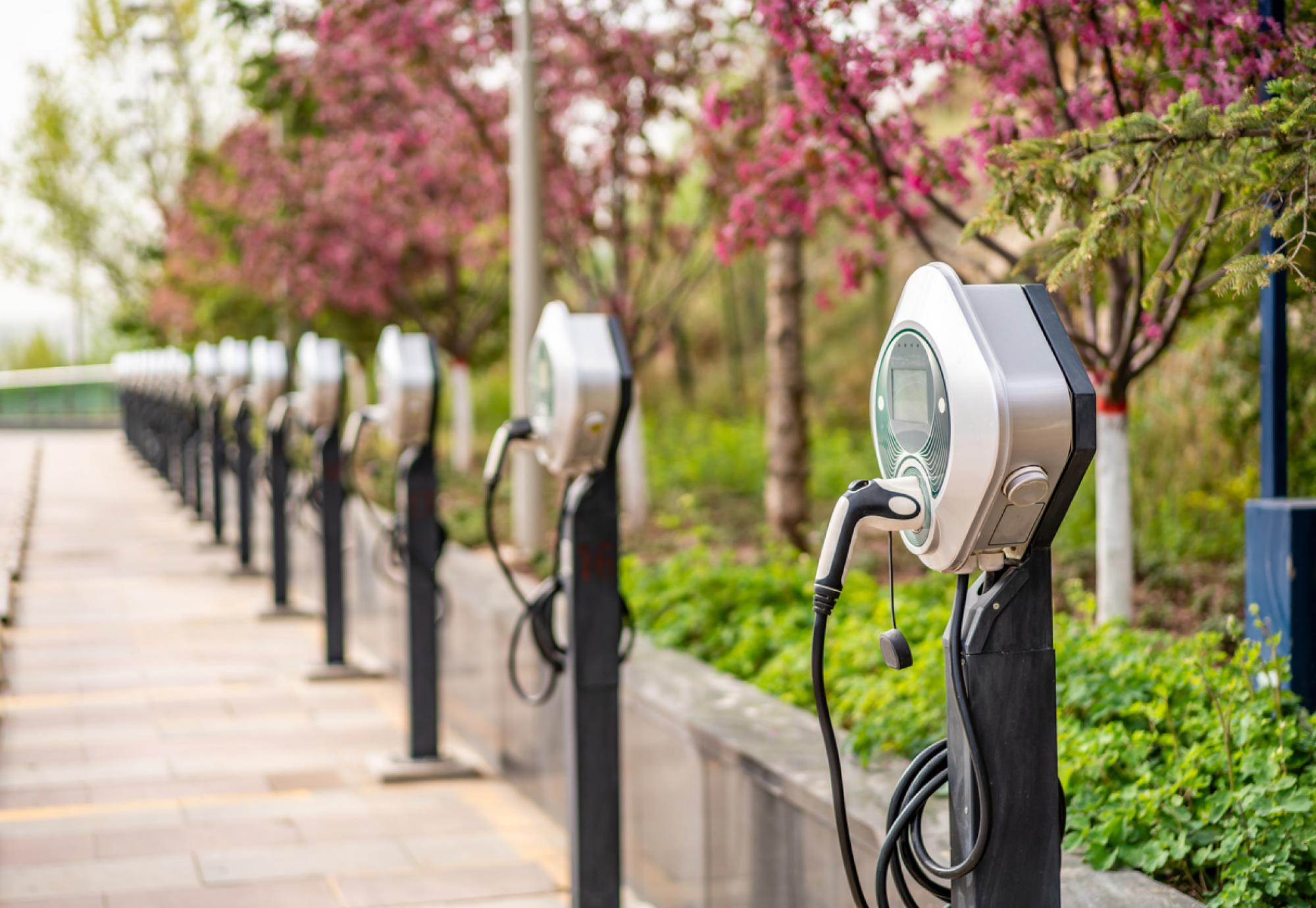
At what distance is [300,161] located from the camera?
1373 cm

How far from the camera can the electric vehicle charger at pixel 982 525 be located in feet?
Answer: 6.17

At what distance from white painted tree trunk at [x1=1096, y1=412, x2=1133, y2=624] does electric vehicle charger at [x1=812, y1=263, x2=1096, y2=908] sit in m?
2.55

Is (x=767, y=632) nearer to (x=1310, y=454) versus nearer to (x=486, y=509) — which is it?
(x=486, y=509)

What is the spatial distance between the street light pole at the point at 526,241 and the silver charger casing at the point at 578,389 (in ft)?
13.2

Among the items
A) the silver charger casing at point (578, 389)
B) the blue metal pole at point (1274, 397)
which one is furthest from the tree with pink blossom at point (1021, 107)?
the silver charger casing at point (578, 389)

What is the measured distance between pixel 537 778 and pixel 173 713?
2.48m

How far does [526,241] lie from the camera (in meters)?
8.02

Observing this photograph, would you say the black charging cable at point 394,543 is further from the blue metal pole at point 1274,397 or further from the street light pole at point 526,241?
the blue metal pole at point 1274,397

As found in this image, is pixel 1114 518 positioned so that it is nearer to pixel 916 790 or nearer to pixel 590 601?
pixel 590 601

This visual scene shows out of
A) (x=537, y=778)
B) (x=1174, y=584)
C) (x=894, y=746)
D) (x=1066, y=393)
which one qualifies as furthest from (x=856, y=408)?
(x=1066, y=393)

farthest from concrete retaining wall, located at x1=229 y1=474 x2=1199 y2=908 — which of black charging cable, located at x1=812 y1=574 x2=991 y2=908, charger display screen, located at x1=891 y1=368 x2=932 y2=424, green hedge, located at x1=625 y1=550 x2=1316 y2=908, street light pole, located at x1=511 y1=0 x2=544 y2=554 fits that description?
street light pole, located at x1=511 y1=0 x2=544 y2=554

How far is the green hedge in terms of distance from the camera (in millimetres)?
2609

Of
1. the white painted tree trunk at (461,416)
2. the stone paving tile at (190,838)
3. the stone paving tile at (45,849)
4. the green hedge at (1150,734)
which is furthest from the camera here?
the white painted tree trunk at (461,416)

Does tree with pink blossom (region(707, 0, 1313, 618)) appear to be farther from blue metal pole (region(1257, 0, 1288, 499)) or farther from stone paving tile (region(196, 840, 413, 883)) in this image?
stone paving tile (region(196, 840, 413, 883))
